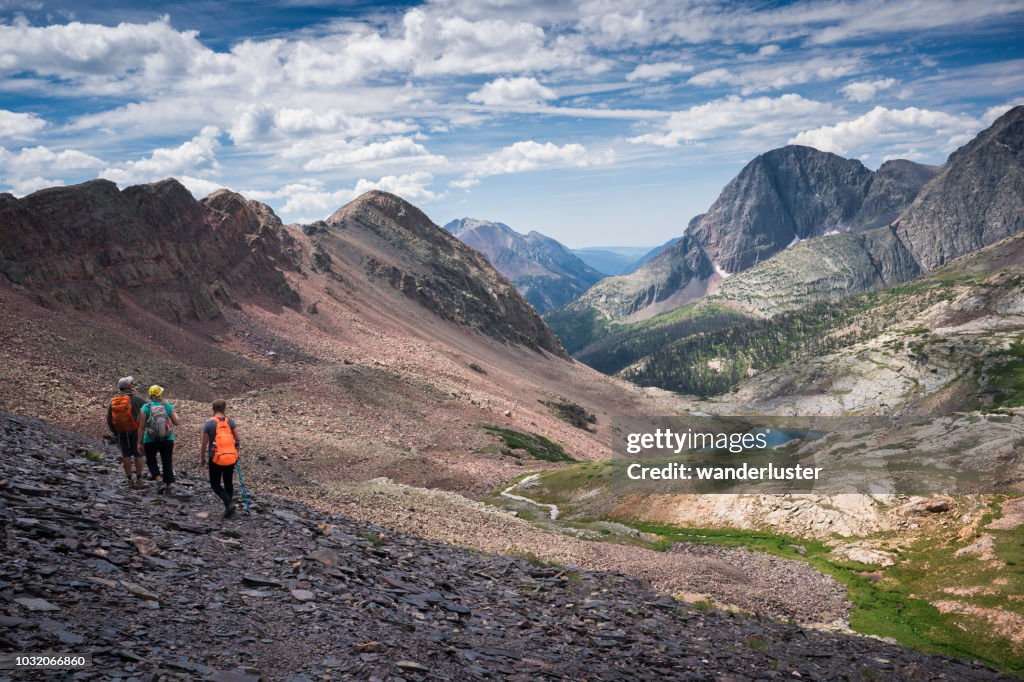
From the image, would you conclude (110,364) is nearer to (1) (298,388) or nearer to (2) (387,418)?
(1) (298,388)

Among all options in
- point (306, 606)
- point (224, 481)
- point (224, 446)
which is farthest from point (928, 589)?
point (224, 446)

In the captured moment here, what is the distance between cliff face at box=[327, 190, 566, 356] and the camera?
16200cm

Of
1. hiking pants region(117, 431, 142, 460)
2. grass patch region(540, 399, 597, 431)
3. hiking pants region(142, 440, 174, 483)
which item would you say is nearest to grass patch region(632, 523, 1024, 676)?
hiking pants region(142, 440, 174, 483)

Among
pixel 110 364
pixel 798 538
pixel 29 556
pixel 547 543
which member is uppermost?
pixel 110 364

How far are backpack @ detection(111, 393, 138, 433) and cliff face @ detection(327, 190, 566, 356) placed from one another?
5278 inches

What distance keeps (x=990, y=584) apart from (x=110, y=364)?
69.0 meters

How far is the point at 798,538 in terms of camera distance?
→ 46781 millimetres

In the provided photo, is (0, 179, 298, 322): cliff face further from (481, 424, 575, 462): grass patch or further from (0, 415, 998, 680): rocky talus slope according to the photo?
(0, 415, 998, 680): rocky talus slope

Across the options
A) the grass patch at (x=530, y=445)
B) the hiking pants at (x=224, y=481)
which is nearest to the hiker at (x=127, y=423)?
the hiking pants at (x=224, y=481)

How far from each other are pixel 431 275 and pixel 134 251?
308 feet

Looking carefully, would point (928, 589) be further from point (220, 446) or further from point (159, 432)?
point (159, 432)

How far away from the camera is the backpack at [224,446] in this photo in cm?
2234

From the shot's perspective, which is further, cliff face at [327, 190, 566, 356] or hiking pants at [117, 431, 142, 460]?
cliff face at [327, 190, 566, 356]

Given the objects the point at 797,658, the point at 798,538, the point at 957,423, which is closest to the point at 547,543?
the point at 797,658
